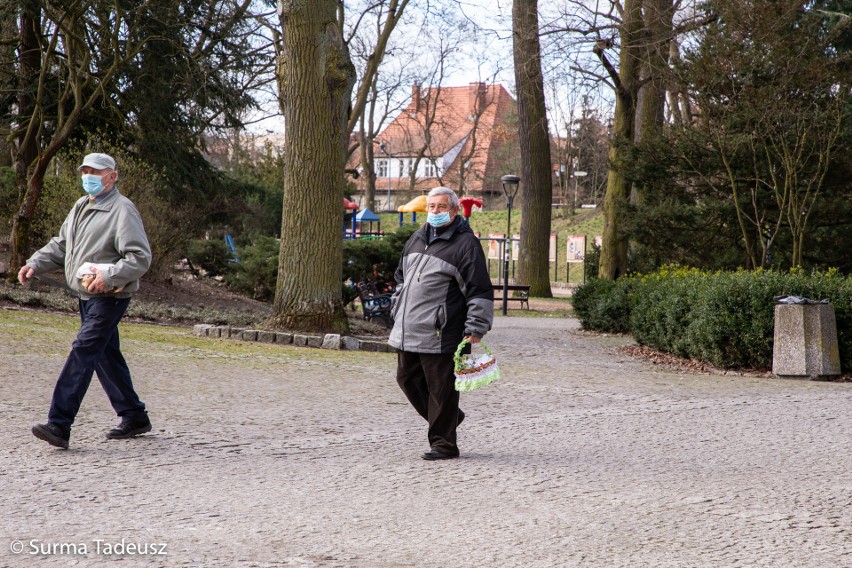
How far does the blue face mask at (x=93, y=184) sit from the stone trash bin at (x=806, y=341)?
817 cm

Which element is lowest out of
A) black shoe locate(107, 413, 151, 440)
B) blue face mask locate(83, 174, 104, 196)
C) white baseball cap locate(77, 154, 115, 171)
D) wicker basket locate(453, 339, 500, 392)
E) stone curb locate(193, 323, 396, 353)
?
black shoe locate(107, 413, 151, 440)

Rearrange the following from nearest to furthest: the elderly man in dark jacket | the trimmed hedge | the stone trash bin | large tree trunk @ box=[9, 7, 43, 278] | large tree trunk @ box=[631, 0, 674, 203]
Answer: the elderly man in dark jacket < the stone trash bin < the trimmed hedge < large tree trunk @ box=[9, 7, 43, 278] < large tree trunk @ box=[631, 0, 674, 203]

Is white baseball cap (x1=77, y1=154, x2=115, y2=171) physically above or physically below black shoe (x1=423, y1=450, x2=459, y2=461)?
above

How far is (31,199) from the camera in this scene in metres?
19.6

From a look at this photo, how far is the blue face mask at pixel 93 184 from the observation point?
6578mm

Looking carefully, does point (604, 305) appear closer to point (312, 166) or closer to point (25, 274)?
point (312, 166)

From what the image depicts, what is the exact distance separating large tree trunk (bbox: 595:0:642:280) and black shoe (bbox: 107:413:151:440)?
15200 millimetres

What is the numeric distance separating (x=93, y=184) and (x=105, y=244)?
1.26ft

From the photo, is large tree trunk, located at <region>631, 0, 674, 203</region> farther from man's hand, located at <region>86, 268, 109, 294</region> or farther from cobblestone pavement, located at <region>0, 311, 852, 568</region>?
man's hand, located at <region>86, 268, 109, 294</region>

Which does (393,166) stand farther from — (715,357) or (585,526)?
(585,526)

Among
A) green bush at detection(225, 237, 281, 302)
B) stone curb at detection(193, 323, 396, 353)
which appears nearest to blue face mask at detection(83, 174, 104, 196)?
stone curb at detection(193, 323, 396, 353)

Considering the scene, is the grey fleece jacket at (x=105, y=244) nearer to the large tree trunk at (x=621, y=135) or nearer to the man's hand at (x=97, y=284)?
the man's hand at (x=97, y=284)

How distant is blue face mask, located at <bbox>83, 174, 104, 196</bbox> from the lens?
21.6 ft

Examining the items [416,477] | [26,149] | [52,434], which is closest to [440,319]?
[416,477]
